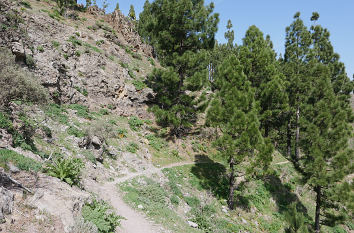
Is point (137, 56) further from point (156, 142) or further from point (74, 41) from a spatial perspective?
point (156, 142)

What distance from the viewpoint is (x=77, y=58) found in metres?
24.5

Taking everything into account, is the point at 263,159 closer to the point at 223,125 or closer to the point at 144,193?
the point at 223,125

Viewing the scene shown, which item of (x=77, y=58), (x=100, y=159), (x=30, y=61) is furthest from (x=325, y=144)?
(x=77, y=58)

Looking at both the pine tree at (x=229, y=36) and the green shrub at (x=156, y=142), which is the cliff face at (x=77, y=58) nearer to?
the green shrub at (x=156, y=142)

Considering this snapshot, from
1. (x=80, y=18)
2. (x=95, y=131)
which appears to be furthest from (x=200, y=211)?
(x=80, y=18)

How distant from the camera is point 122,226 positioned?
8.91 m

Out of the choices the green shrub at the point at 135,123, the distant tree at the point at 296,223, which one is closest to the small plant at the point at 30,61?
the green shrub at the point at 135,123

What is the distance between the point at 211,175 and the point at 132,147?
7662 millimetres

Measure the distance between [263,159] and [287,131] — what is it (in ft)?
62.1

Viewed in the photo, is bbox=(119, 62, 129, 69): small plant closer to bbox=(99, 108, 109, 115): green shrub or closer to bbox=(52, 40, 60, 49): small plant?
bbox=(52, 40, 60, 49): small plant

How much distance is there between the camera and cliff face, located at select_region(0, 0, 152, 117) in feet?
63.5

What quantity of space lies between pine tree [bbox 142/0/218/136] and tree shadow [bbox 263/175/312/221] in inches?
424

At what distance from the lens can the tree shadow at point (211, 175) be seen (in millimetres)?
17562

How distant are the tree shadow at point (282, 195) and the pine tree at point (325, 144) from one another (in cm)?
393
